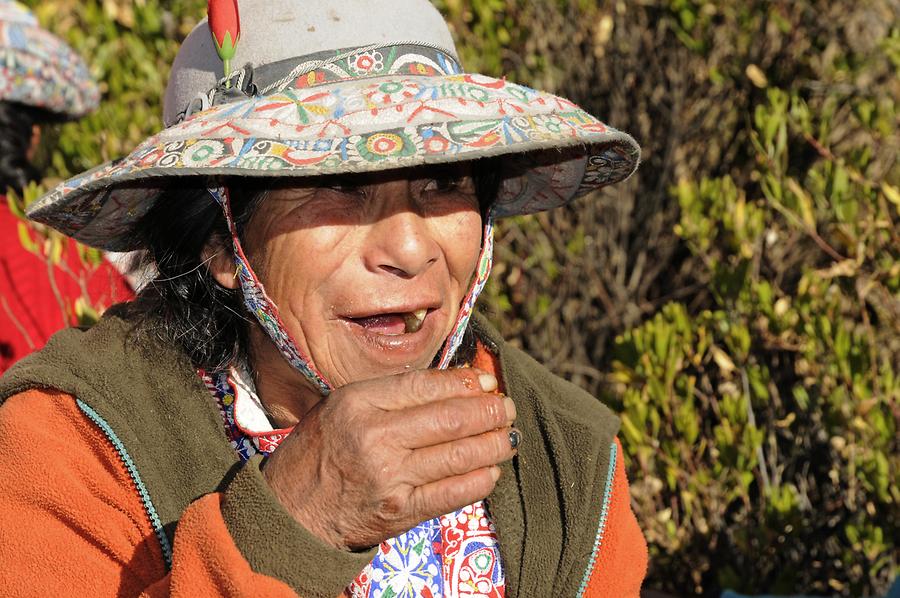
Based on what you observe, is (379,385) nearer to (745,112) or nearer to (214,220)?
(214,220)

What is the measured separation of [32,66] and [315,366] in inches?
112

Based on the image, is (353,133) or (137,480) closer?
(353,133)

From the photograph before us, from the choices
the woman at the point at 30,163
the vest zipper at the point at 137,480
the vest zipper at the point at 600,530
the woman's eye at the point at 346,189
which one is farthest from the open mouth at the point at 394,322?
the woman at the point at 30,163

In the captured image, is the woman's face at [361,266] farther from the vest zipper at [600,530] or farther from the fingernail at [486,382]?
the vest zipper at [600,530]

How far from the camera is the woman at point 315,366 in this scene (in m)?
1.58

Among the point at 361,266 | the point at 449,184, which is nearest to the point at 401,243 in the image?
the point at 361,266

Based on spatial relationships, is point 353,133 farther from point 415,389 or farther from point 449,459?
point 449,459

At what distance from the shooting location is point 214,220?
2072mm

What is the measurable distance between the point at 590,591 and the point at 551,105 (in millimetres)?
1020

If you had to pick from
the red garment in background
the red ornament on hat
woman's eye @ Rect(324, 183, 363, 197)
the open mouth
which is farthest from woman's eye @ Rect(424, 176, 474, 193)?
the red garment in background

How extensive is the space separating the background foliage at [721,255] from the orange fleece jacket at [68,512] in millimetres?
1492

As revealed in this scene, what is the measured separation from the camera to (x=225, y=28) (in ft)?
6.18

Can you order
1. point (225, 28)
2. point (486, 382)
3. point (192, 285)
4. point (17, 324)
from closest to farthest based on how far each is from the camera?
1. point (486, 382)
2. point (225, 28)
3. point (192, 285)
4. point (17, 324)

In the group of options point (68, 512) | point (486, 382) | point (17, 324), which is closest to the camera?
point (486, 382)
